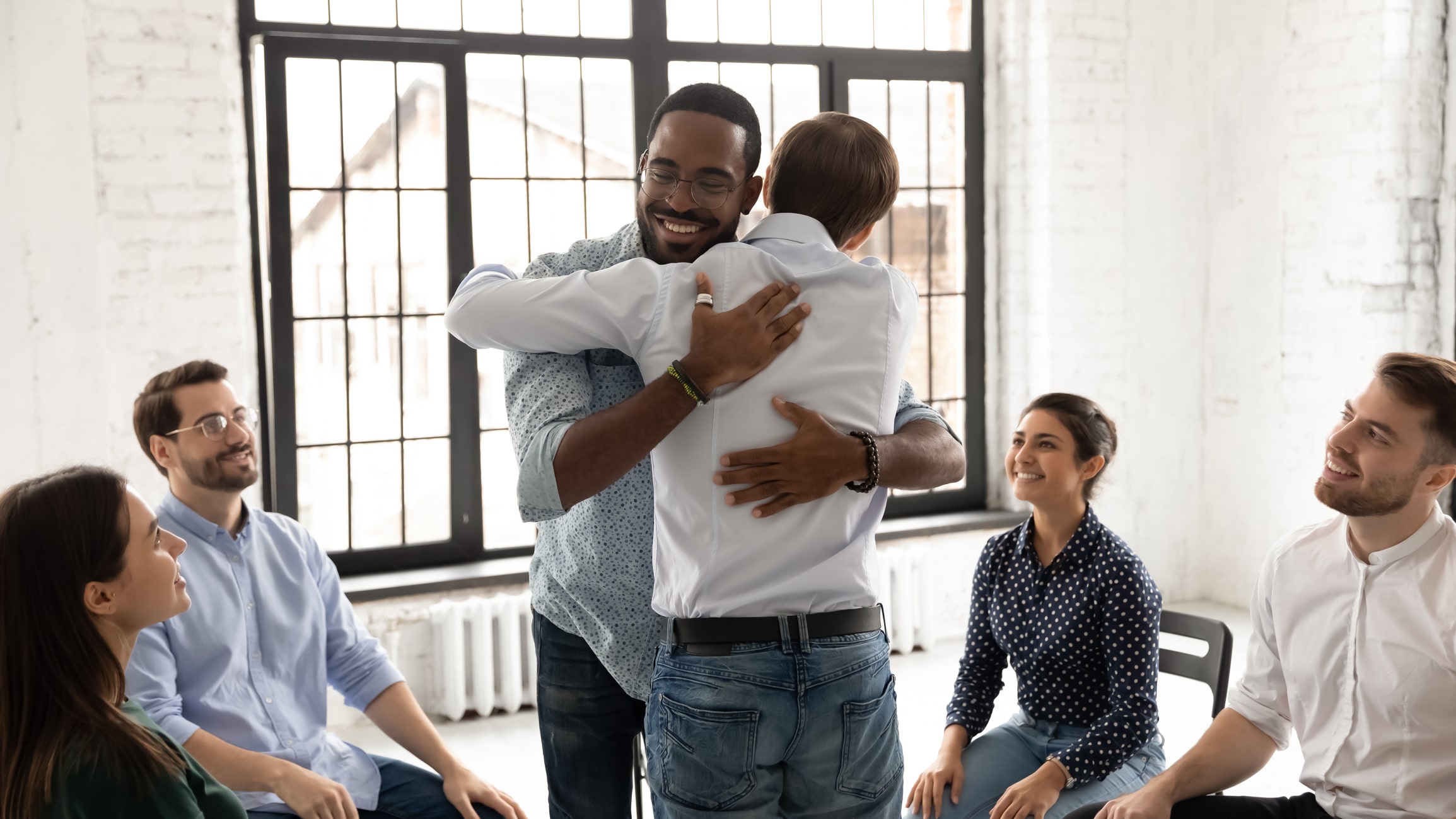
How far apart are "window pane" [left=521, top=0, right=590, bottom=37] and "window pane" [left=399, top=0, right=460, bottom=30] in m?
0.27

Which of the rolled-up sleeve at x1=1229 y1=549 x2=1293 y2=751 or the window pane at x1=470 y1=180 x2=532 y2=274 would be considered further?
the window pane at x1=470 y1=180 x2=532 y2=274

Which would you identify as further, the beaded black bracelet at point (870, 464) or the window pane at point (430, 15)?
the window pane at point (430, 15)

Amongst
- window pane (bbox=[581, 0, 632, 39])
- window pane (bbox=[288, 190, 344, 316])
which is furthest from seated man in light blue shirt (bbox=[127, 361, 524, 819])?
window pane (bbox=[581, 0, 632, 39])

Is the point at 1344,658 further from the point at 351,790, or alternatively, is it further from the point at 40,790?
the point at 40,790

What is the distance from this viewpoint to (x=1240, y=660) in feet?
16.3

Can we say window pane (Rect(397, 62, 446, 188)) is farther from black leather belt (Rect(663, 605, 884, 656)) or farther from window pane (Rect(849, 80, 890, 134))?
black leather belt (Rect(663, 605, 884, 656))

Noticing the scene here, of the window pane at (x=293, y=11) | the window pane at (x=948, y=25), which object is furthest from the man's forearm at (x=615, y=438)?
the window pane at (x=948, y=25)

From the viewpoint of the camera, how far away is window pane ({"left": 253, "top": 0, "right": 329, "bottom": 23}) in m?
4.37

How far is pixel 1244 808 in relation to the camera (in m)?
2.31

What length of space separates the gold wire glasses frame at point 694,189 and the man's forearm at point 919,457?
15.2 inches

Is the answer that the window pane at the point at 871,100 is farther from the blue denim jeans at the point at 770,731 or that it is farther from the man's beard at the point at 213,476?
the blue denim jeans at the point at 770,731

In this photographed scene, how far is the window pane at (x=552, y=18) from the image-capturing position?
4.79 metres

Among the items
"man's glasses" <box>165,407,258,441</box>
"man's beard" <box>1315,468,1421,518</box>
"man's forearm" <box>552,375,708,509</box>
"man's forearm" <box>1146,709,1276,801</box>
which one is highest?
"man's forearm" <box>552,375,708,509</box>

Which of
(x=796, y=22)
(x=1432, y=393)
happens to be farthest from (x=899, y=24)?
(x=1432, y=393)
